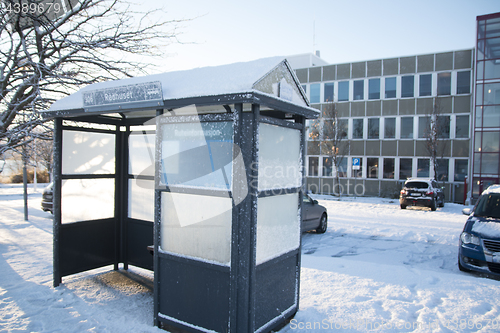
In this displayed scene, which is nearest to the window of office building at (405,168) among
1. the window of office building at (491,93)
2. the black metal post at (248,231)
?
the window of office building at (491,93)

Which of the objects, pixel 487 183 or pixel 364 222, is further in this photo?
pixel 487 183

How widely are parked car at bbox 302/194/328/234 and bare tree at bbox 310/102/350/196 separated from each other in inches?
537

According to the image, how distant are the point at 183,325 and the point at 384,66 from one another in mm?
25681

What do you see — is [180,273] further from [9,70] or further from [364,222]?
[364,222]

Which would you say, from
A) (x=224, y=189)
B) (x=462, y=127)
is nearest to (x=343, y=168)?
(x=462, y=127)

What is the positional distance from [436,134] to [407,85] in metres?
4.39

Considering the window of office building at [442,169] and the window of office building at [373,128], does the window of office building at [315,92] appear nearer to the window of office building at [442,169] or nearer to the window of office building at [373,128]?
the window of office building at [373,128]

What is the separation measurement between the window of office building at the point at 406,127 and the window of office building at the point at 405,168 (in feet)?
5.62

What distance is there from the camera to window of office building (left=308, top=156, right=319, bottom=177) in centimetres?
2825

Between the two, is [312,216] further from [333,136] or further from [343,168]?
[343,168]

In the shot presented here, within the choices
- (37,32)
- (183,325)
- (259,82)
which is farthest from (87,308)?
(37,32)

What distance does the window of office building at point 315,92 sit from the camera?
28.4m

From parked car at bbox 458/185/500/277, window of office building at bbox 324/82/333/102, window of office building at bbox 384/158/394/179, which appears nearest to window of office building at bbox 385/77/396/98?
window of office building at bbox 324/82/333/102

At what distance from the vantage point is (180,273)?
432 centimetres
